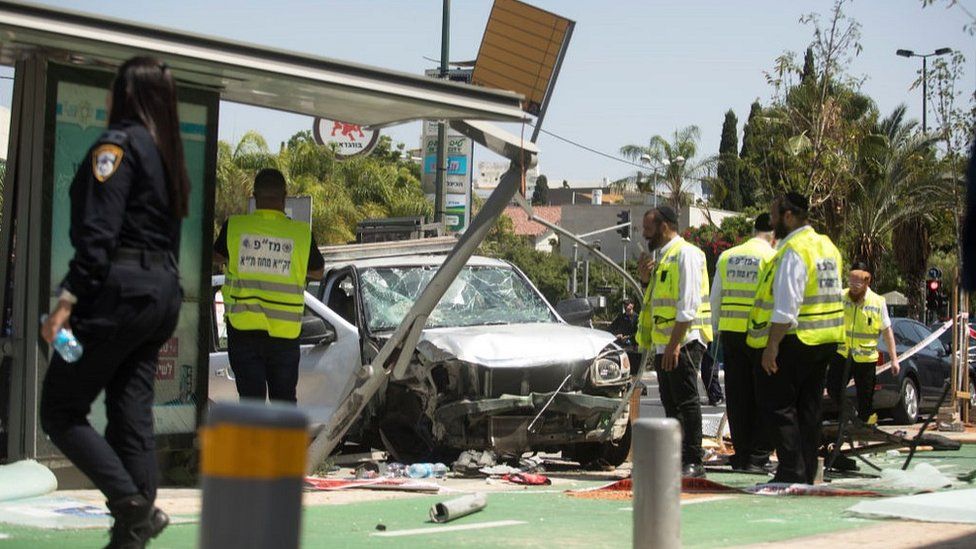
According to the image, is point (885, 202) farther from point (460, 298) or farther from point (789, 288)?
point (789, 288)

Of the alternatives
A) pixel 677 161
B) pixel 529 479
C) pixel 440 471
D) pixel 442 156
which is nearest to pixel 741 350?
pixel 529 479

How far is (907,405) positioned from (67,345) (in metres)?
16.2

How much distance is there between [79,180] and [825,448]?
7608mm

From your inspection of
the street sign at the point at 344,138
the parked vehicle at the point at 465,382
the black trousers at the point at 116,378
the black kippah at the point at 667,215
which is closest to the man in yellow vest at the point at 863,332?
the parked vehicle at the point at 465,382

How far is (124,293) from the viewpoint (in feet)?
17.2

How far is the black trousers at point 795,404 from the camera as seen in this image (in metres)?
9.28

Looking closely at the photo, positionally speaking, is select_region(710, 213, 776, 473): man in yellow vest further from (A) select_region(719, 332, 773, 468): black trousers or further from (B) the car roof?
(B) the car roof

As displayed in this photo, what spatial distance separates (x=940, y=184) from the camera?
34.3 m

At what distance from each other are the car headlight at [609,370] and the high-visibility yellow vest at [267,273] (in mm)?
3318

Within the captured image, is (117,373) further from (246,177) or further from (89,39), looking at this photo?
(246,177)

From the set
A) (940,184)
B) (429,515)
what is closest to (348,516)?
(429,515)

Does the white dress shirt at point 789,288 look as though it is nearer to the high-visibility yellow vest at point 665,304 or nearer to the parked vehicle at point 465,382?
the high-visibility yellow vest at point 665,304

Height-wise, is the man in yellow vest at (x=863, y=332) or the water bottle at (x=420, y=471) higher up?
the man in yellow vest at (x=863, y=332)

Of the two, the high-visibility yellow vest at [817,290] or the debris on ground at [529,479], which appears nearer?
the high-visibility yellow vest at [817,290]
